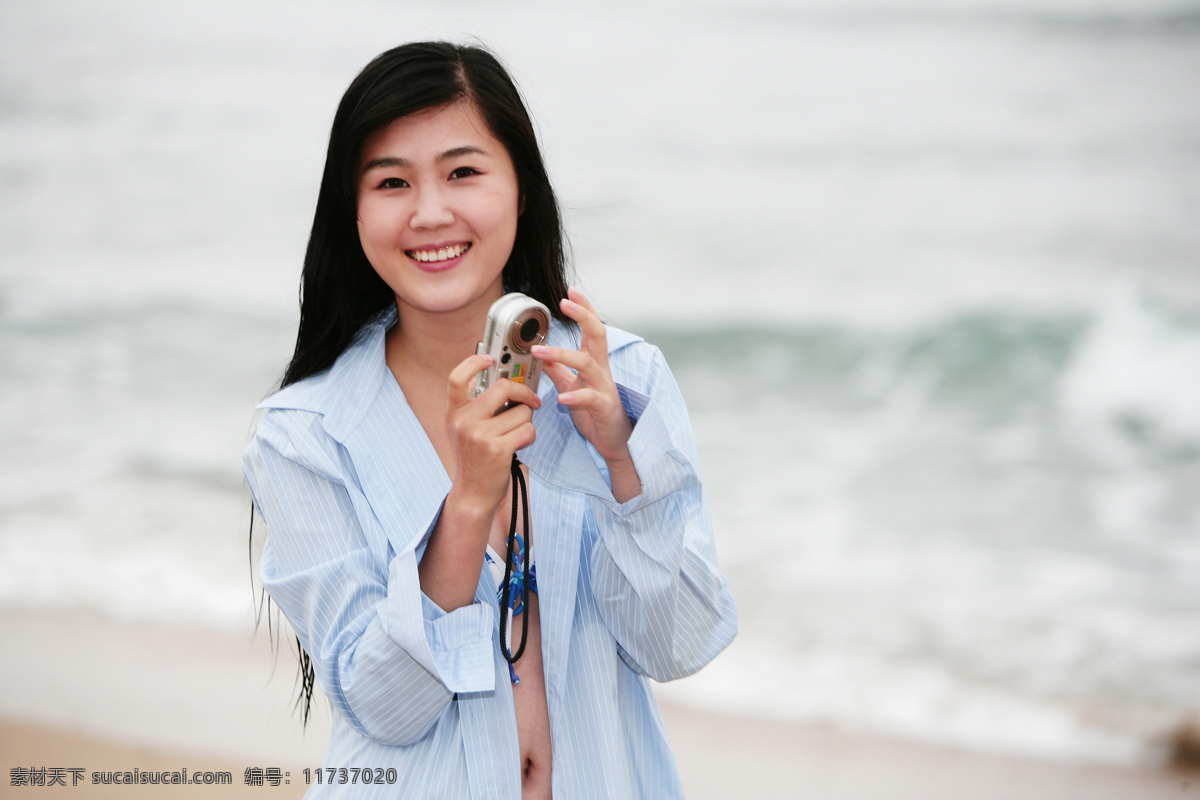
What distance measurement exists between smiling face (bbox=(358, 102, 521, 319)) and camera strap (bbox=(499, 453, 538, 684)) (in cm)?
28

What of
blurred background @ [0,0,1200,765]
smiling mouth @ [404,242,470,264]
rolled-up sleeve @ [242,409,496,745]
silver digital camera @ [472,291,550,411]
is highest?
blurred background @ [0,0,1200,765]

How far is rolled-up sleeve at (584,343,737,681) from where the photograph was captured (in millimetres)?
1401

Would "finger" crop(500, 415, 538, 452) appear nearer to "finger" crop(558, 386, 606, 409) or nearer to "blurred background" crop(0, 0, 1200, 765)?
"finger" crop(558, 386, 606, 409)

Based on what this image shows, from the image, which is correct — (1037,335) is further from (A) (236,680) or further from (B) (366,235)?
(B) (366,235)

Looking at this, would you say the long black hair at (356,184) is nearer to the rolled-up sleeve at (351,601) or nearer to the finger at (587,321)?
the rolled-up sleeve at (351,601)

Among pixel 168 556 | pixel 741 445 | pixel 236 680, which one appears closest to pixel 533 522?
pixel 236 680

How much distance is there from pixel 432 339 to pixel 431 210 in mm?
259

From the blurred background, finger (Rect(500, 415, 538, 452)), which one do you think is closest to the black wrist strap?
finger (Rect(500, 415, 538, 452))

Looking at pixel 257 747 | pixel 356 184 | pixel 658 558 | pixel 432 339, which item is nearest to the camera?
pixel 658 558

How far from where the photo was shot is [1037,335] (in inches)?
291

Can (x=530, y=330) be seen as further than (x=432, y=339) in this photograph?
No

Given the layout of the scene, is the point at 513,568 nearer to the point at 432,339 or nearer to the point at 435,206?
the point at 432,339

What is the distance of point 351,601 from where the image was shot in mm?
1395

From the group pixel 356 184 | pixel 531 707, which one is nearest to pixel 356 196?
pixel 356 184
